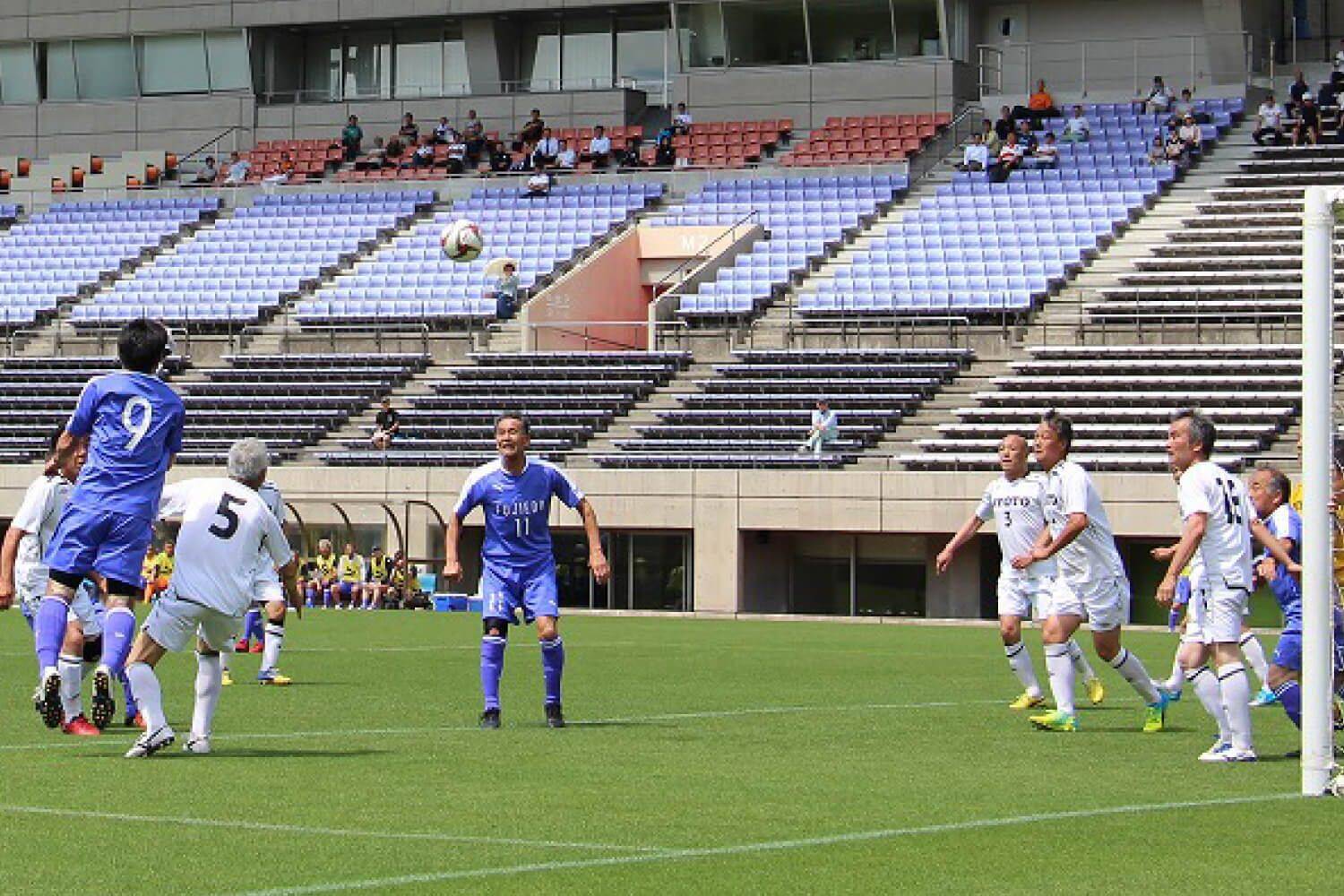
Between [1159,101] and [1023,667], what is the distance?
115ft

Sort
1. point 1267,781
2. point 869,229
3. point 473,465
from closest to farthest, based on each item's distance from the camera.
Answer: point 1267,781
point 473,465
point 869,229

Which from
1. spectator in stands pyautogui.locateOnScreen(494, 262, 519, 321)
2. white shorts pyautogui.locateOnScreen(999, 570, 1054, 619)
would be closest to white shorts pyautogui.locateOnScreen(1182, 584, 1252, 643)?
white shorts pyautogui.locateOnScreen(999, 570, 1054, 619)

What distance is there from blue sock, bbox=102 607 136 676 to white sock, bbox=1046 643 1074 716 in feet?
19.9

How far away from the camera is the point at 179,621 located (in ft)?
42.0

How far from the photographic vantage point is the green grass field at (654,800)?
28.5ft

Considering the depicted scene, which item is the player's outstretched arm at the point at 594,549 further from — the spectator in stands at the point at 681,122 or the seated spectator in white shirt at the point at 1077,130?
the spectator in stands at the point at 681,122

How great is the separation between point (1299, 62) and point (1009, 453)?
3786 centimetres

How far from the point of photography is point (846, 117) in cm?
5359

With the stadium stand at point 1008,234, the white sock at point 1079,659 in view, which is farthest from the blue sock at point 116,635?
the stadium stand at point 1008,234

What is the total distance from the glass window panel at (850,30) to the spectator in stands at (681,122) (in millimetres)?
3144

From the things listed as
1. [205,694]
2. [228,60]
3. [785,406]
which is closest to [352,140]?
[228,60]

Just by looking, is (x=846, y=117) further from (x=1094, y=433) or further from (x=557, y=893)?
(x=557, y=893)

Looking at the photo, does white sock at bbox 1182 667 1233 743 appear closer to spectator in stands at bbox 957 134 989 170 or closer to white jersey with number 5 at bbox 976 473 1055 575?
white jersey with number 5 at bbox 976 473 1055 575

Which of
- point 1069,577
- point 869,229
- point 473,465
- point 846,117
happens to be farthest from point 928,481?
point 1069,577
